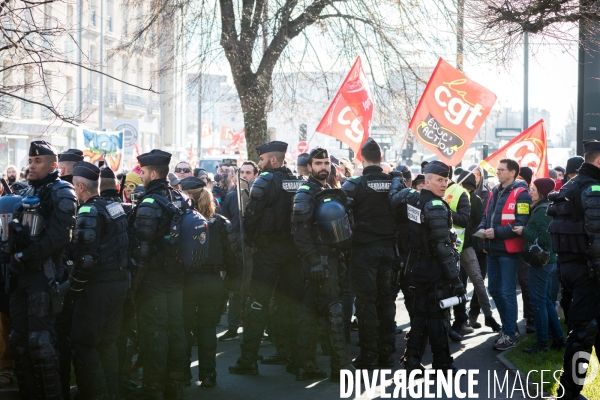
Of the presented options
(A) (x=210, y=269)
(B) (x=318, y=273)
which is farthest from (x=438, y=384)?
(A) (x=210, y=269)

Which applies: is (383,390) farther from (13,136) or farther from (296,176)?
(13,136)

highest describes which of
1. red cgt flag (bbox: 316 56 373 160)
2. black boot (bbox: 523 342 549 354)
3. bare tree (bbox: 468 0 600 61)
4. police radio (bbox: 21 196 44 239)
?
bare tree (bbox: 468 0 600 61)

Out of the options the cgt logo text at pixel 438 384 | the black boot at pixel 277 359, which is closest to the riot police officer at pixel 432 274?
the cgt logo text at pixel 438 384

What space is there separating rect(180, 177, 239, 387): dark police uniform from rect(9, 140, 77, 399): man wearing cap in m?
1.43

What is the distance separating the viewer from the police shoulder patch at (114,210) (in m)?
6.17

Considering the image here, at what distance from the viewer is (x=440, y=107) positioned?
10.7 meters

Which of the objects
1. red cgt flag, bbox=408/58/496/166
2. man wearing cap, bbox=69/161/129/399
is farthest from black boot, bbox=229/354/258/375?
red cgt flag, bbox=408/58/496/166

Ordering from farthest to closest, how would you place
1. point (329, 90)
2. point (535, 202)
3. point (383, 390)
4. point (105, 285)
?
point (329, 90)
point (535, 202)
point (383, 390)
point (105, 285)

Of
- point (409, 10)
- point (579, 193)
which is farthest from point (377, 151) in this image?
point (409, 10)

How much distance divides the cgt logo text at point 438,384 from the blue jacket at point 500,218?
5.35 feet

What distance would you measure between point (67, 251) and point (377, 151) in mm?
3335

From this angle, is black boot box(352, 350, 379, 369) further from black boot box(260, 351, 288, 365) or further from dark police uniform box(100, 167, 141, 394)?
dark police uniform box(100, 167, 141, 394)

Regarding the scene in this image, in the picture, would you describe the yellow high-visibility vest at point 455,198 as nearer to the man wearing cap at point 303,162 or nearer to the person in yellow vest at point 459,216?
the person in yellow vest at point 459,216

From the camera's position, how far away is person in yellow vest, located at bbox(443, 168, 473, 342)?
30.5 feet
